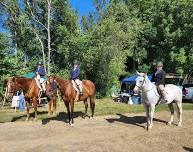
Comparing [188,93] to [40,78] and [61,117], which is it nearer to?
[61,117]

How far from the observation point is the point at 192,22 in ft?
138

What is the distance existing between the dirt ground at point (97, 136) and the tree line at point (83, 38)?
14.7 m

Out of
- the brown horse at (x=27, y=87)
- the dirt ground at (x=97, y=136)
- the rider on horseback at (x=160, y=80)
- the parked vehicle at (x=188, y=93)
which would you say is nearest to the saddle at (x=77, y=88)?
the dirt ground at (x=97, y=136)

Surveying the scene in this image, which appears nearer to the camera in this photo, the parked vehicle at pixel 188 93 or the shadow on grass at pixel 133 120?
the shadow on grass at pixel 133 120

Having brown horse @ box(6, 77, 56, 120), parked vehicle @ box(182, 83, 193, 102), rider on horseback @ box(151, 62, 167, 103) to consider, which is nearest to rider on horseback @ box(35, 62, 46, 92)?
brown horse @ box(6, 77, 56, 120)

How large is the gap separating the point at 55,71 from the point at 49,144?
82.4 feet

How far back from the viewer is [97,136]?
558 inches

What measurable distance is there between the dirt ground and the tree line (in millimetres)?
14690

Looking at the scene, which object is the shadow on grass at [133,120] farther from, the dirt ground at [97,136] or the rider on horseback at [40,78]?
the rider on horseback at [40,78]

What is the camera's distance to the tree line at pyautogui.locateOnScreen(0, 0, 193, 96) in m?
35.5

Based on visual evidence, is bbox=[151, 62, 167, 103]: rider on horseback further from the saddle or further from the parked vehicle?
the parked vehicle

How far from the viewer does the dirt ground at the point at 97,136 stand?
39.7 ft

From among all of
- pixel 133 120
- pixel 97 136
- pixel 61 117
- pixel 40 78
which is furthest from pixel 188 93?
pixel 97 136

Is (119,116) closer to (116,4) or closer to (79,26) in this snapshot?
(79,26)
